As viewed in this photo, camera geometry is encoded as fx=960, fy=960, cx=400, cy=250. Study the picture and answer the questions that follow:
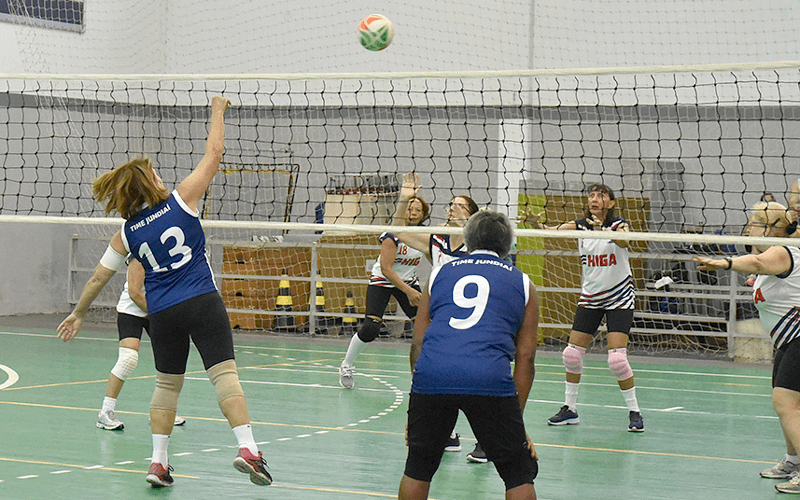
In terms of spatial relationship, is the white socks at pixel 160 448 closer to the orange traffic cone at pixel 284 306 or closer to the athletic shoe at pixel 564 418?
the athletic shoe at pixel 564 418

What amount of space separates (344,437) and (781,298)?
10.8 ft

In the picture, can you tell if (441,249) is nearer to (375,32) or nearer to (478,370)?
(478,370)

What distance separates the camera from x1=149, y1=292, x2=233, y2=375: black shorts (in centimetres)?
518

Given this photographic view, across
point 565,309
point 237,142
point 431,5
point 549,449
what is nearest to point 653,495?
point 549,449

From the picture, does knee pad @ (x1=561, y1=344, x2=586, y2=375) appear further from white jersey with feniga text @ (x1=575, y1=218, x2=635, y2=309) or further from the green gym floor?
the green gym floor

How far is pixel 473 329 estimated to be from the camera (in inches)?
155

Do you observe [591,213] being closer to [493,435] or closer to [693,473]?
[693,473]

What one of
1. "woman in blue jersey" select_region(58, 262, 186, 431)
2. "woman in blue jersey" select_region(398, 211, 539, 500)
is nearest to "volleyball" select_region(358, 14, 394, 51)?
"woman in blue jersey" select_region(58, 262, 186, 431)

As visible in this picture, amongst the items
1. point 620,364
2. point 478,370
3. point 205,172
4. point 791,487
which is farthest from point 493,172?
point 478,370

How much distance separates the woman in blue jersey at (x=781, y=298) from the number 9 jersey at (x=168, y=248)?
280cm

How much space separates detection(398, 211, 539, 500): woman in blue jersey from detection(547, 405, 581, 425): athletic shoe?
4193 millimetres

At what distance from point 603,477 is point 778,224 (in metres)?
1.91

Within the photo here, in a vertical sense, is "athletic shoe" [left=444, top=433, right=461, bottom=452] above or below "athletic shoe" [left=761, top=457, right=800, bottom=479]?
above

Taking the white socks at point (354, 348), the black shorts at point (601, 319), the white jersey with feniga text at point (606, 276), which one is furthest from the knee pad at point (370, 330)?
the white jersey with feniga text at point (606, 276)
